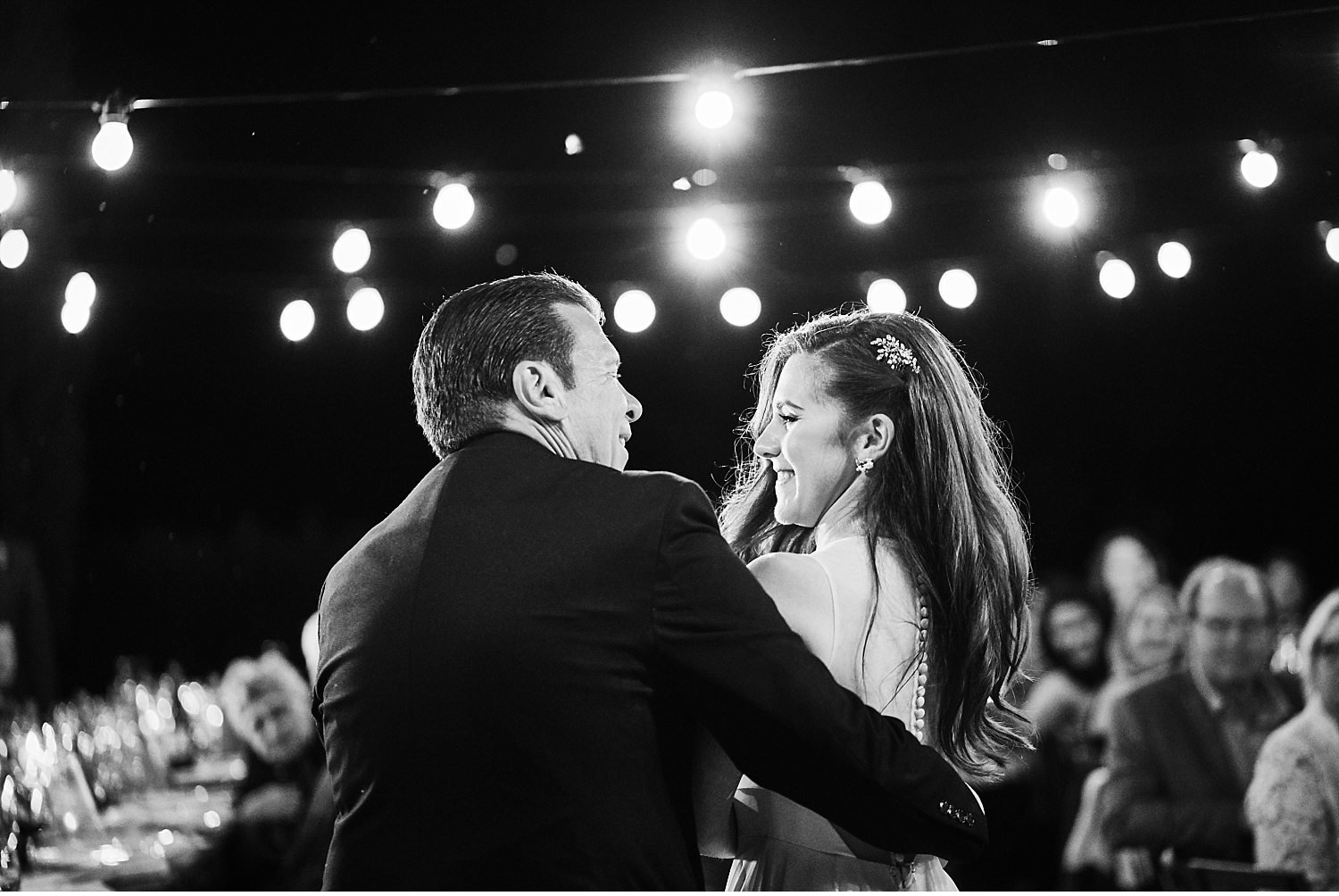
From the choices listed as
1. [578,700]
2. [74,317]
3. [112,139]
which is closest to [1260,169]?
[578,700]

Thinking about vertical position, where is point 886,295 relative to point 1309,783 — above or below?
above

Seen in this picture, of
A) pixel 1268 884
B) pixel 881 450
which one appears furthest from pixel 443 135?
pixel 1268 884

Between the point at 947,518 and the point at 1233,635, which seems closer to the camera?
the point at 947,518

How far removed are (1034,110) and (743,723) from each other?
2.08m

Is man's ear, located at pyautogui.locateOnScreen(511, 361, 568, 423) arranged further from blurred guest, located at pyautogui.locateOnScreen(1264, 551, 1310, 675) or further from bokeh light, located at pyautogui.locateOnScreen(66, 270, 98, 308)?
blurred guest, located at pyautogui.locateOnScreen(1264, 551, 1310, 675)

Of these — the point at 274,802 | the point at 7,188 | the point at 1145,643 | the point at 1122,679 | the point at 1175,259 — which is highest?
the point at 7,188

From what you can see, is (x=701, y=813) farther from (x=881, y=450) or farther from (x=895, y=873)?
(x=881, y=450)

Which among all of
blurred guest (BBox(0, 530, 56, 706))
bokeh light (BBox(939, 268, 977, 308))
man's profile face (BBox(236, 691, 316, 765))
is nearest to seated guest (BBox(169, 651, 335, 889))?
man's profile face (BBox(236, 691, 316, 765))

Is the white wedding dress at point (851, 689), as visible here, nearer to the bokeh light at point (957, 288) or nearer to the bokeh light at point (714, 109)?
the bokeh light at point (957, 288)

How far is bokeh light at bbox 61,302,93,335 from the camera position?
3391 mm

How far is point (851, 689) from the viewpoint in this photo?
5.48ft

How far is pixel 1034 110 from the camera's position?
301 centimetres

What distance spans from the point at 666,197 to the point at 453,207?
50cm

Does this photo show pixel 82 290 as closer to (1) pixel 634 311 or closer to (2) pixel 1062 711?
(1) pixel 634 311
